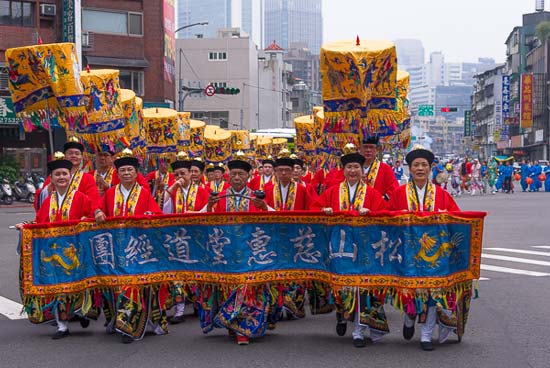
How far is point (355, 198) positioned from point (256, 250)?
1128 millimetres

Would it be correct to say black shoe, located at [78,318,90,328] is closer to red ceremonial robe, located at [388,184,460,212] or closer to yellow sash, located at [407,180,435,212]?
red ceremonial robe, located at [388,184,460,212]

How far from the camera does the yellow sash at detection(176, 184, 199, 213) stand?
10703 millimetres

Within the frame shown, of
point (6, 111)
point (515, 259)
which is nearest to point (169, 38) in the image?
point (6, 111)

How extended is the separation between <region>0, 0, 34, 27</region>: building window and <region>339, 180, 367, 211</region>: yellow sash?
30518mm

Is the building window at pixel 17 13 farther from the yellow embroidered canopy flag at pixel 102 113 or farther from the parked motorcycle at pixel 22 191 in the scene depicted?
the yellow embroidered canopy flag at pixel 102 113

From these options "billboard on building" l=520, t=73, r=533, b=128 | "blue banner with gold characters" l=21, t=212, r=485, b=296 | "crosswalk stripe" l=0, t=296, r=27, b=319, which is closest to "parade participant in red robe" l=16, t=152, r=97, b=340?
"blue banner with gold characters" l=21, t=212, r=485, b=296

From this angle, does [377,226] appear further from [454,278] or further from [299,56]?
[299,56]

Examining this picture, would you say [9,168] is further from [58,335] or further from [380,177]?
[58,335]

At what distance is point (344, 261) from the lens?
25.2ft

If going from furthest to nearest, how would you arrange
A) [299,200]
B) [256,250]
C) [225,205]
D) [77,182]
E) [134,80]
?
[134,80]
[299,200]
[77,182]
[225,205]
[256,250]

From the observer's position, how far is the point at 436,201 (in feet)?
26.3

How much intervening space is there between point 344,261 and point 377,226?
416 millimetres

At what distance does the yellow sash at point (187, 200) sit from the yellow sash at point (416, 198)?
11.1ft

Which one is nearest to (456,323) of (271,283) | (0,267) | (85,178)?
(271,283)
